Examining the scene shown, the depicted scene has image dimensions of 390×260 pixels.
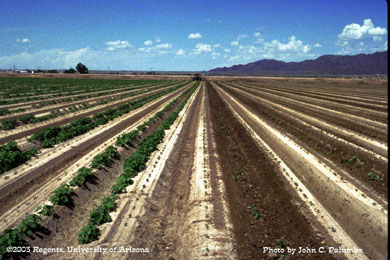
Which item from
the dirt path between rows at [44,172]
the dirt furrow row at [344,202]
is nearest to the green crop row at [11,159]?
the dirt path between rows at [44,172]

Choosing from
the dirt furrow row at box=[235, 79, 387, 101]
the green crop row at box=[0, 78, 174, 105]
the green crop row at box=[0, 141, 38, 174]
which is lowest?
the green crop row at box=[0, 141, 38, 174]

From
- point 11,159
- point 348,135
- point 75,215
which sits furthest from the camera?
point 348,135

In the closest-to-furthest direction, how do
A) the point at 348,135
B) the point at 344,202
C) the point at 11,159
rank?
the point at 344,202
the point at 11,159
the point at 348,135

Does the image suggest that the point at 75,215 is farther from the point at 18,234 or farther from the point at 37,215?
the point at 18,234

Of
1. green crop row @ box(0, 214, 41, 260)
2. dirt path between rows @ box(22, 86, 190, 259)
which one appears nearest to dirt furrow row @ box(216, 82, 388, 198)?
dirt path between rows @ box(22, 86, 190, 259)

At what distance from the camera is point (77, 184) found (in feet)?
34.8

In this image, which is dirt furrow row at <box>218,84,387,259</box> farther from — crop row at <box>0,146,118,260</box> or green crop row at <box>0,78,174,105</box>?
green crop row at <box>0,78,174,105</box>

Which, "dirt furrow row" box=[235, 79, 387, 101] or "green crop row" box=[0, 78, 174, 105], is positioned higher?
"green crop row" box=[0, 78, 174, 105]

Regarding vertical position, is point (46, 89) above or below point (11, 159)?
above

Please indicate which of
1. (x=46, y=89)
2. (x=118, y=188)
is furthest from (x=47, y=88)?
(x=118, y=188)

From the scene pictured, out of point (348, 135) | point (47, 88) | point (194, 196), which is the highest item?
point (47, 88)

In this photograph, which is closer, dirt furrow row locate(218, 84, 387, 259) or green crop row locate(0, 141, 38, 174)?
dirt furrow row locate(218, 84, 387, 259)

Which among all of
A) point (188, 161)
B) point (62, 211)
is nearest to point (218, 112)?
point (188, 161)

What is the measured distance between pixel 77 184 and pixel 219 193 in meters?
5.59
